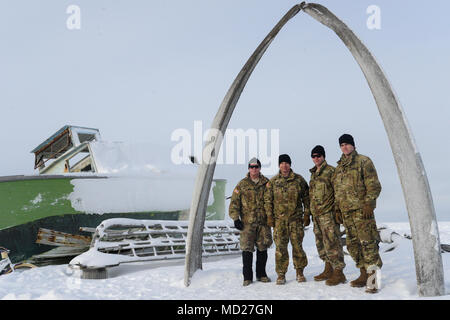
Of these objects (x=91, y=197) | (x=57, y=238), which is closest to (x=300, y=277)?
(x=91, y=197)

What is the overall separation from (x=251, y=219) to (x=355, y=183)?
149 cm

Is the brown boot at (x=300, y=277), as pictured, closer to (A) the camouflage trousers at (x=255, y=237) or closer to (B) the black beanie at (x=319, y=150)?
(A) the camouflage trousers at (x=255, y=237)

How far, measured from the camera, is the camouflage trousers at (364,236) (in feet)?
13.3

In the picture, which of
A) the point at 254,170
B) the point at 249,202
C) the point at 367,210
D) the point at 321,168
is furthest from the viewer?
the point at 254,170

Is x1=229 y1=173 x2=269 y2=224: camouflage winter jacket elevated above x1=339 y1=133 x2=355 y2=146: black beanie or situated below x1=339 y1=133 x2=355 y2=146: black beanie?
below

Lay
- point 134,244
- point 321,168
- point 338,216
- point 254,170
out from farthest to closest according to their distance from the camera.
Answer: point 134,244 < point 254,170 < point 321,168 < point 338,216

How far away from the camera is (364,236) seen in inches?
160

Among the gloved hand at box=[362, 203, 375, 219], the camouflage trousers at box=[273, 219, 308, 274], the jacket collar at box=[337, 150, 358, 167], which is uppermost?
the jacket collar at box=[337, 150, 358, 167]

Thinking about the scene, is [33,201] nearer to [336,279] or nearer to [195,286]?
[195,286]

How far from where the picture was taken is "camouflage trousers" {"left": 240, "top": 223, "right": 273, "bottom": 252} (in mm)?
4816

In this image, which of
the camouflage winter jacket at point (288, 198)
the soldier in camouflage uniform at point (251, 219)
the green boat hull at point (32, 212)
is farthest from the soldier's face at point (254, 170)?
the green boat hull at point (32, 212)

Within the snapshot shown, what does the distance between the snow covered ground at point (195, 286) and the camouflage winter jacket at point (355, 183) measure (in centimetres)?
105

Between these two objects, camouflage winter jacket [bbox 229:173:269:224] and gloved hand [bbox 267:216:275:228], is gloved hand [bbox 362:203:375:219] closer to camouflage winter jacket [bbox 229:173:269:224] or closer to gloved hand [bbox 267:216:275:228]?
gloved hand [bbox 267:216:275:228]

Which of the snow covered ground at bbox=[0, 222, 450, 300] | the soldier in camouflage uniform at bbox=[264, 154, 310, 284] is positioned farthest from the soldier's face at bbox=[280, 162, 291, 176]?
the snow covered ground at bbox=[0, 222, 450, 300]
